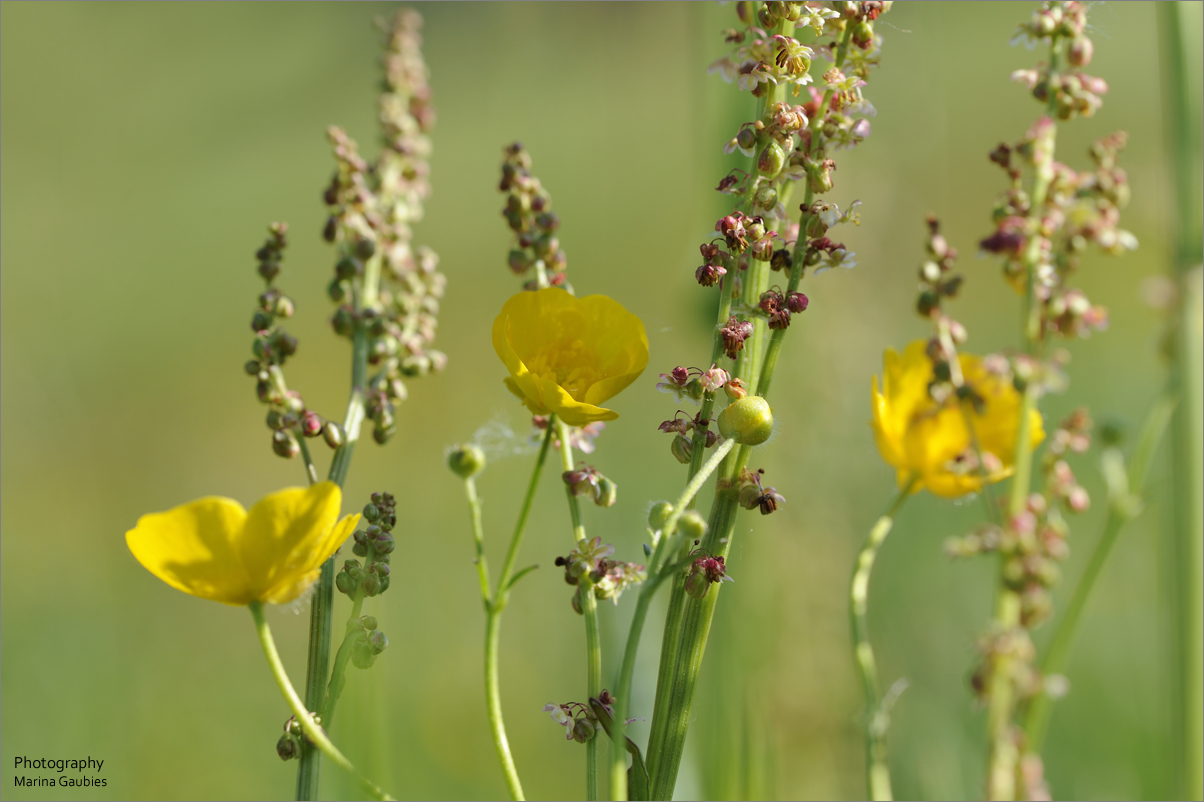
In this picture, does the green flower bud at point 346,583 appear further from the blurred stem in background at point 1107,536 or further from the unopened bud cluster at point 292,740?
the blurred stem in background at point 1107,536

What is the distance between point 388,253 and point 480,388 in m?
1.81

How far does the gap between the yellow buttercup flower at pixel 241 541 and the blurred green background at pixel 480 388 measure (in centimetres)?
18

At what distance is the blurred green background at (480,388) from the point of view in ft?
3.39

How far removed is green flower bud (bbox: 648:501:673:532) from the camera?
385 mm

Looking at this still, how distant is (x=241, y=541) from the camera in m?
0.43

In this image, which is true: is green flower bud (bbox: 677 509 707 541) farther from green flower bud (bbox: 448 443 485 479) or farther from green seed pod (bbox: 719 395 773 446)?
green flower bud (bbox: 448 443 485 479)

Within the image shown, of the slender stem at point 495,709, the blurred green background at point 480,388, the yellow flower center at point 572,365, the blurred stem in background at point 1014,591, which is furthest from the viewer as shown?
the blurred green background at point 480,388

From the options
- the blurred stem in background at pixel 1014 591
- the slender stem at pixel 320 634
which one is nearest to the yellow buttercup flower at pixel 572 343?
the slender stem at pixel 320 634

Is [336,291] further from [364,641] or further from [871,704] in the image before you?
[871,704]

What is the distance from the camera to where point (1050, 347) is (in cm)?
37

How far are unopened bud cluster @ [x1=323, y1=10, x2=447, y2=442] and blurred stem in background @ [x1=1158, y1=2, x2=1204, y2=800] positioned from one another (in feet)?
1.27

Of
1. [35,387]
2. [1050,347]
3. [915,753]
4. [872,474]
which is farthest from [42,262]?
[1050,347]

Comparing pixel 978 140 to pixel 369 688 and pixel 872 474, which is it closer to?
pixel 872 474

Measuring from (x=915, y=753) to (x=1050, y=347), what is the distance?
34.4 inches
